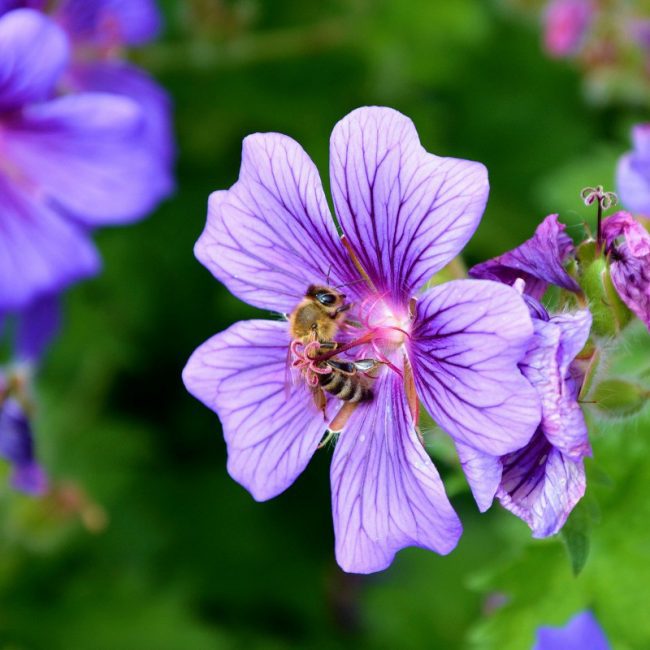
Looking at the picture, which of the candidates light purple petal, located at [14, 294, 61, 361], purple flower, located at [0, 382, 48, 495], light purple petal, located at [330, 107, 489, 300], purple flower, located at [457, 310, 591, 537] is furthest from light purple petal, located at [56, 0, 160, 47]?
purple flower, located at [457, 310, 591, 537]

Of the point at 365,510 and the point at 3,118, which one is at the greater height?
the point at 3,118

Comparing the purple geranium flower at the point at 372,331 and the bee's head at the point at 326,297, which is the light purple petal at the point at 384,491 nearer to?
the purple geranium flower at the point at 372,331

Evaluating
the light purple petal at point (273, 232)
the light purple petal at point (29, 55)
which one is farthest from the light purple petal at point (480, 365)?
the light purple petal at point (29, 55)

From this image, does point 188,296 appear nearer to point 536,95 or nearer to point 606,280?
point 536,95

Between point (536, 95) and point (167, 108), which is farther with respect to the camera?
point (536, 95)

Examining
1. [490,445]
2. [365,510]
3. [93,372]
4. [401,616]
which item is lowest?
[401,616]

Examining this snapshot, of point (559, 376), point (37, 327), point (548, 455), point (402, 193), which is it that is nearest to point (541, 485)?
point (548, 455)

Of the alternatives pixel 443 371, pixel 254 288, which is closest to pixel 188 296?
pixel 254 288
